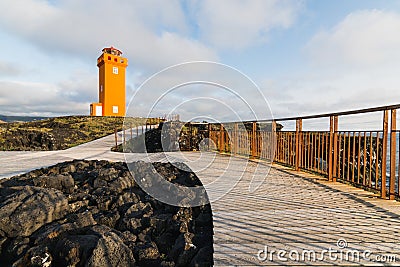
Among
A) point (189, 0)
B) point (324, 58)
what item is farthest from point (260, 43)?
point (324, 58)

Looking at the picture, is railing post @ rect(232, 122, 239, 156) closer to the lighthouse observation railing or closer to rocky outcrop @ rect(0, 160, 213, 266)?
the lighthouse observation railing

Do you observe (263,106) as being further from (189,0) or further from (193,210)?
(189,0)

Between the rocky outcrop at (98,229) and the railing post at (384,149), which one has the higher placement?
the railing post at (384,149)

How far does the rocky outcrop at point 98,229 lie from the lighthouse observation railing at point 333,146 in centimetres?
230

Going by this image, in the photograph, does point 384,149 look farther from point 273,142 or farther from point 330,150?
point 273,142

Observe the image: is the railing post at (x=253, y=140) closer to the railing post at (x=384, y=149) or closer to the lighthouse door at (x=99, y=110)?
the railing post at (x=384, y=149)

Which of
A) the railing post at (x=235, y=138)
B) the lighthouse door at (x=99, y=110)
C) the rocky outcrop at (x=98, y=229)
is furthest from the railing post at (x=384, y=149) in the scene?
the lighthouse door at (x=99, y=110)

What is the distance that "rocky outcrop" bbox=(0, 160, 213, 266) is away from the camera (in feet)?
6.89

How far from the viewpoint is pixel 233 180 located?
4516 millimetres

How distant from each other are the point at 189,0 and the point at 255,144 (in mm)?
4797

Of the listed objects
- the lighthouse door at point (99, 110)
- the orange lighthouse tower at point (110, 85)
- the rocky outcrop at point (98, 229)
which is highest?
the orange lighthouse tower at point (110, 85)

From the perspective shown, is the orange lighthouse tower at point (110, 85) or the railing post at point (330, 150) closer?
the railing post at point (330, 150)

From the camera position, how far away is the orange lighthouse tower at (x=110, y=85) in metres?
27.2

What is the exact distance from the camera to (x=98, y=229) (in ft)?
8.11
